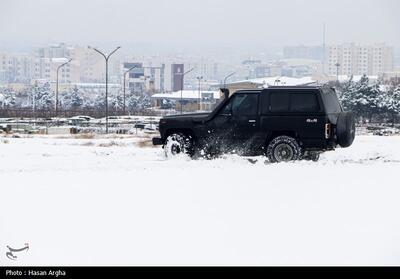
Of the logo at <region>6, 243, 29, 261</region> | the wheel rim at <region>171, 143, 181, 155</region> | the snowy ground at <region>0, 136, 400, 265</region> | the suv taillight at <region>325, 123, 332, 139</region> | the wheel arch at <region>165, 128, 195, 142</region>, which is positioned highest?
the suv taillight at <region>325, 123, 332, 139</region>

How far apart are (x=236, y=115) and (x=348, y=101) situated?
2702 inches

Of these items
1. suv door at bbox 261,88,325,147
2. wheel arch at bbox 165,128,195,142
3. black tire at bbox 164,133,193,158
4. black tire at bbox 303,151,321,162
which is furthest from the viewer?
wheel arch at bbox 165,128,195,142

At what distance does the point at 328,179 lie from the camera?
13.4m

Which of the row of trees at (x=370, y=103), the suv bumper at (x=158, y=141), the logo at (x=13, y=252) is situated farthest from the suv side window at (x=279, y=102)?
the row of trees at (x=370, y=103)

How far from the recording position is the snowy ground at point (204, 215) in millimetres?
8180

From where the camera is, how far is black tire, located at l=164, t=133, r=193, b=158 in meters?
18.6

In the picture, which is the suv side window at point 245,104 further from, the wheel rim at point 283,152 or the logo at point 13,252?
the logo at point 13,252

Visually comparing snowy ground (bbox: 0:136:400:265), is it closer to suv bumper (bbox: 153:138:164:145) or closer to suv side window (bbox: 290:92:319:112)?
suv side window (bbox: 290:92:319:112)

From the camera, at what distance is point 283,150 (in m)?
17.5

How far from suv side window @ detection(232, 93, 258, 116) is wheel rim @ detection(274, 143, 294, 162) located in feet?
3.49

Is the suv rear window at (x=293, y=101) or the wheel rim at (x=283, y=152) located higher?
the suv rear window at (x=293, y=101)

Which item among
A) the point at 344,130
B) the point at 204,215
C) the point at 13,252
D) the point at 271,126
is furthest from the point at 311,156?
the point at 13,252

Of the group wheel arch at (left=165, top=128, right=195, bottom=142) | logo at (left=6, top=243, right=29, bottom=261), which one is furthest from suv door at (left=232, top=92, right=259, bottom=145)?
logo at (left=6, top=243, right=29, bottom=261)
